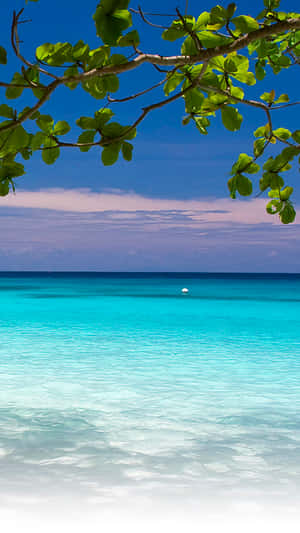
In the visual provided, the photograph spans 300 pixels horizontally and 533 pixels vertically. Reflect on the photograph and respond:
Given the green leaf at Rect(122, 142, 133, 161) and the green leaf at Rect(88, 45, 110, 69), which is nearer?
the green leaf at Rect(88, 45, 110, 69)

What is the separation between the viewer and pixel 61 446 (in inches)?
190

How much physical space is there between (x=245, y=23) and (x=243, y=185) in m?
0.48

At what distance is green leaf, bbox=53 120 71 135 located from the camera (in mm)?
1875

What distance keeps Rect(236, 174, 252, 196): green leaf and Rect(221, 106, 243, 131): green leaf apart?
0.16 metres

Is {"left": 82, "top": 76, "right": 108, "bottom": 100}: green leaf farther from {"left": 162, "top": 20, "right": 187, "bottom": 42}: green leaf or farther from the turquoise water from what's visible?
the turquoise water

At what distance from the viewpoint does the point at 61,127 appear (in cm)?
188

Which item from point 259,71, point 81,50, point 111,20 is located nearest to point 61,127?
point 81,50

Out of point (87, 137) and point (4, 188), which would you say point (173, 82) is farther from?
point (4, 188)

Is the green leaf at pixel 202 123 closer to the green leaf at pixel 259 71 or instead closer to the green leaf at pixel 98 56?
the green leaf at pixel 259 71

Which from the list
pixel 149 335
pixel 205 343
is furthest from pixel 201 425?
pixel 149 335

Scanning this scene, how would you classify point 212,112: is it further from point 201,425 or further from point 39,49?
point 201,425

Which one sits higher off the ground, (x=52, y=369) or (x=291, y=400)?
(x=52, y=369)

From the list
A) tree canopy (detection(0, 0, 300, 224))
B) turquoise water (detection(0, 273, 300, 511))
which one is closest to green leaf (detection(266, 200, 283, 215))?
tree canopy (detection(0, 0, 300, 224))

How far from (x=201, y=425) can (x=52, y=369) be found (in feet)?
13.4
